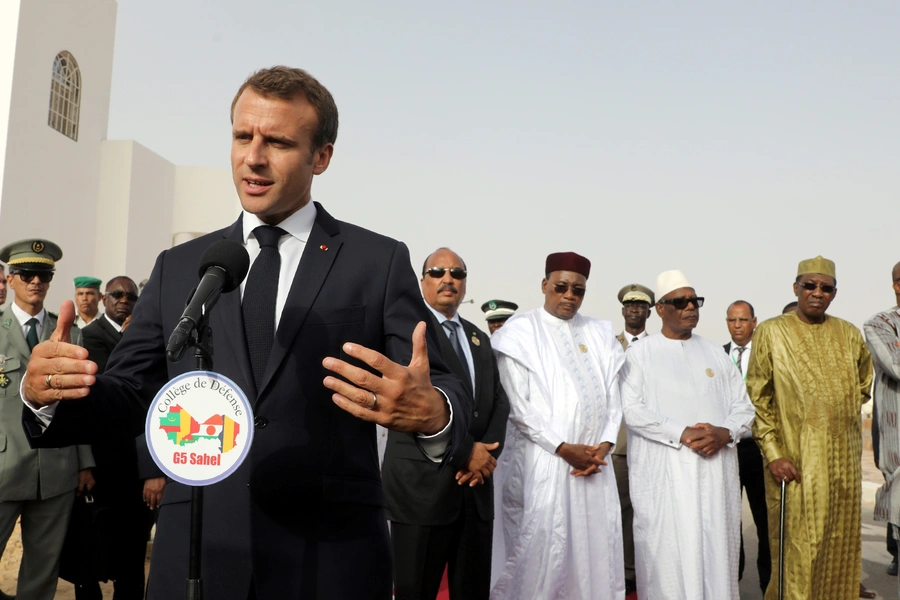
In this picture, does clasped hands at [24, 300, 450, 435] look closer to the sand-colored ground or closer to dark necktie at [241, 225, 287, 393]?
dark necktie at [241, 225, 287, 393]

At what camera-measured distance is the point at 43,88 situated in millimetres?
13883

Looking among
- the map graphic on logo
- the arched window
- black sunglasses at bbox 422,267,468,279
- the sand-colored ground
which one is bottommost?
the sand-colored ground

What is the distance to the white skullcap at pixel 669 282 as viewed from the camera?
18.7ft

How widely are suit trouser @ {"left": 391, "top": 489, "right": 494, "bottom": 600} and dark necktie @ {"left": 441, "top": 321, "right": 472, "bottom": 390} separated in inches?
28.0

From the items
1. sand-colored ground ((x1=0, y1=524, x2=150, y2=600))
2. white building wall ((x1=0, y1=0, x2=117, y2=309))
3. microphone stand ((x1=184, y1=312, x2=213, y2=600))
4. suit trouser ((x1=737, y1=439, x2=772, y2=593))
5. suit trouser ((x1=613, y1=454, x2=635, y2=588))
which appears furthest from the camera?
white building wall ((x1=0, y1=0, x2=117, y2=309))

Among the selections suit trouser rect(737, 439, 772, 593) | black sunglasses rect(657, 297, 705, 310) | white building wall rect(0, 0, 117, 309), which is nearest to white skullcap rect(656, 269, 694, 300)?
black sunglasses rect(657, 297, 705, 310)

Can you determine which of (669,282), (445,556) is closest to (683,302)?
(669,282)

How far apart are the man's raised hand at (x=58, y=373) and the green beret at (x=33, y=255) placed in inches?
144

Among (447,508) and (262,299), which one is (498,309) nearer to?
(447,508)

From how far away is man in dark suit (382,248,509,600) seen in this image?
4477 millimetres

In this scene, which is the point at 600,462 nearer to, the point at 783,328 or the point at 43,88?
the point at 783,328

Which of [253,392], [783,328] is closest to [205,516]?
[253,392]

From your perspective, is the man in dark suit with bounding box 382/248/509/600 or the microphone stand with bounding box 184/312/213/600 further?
the man in dark suit with bounding box 382/248/509/600

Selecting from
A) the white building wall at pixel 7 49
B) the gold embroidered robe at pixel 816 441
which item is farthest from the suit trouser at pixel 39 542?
the white building wall at pixel 7 49
